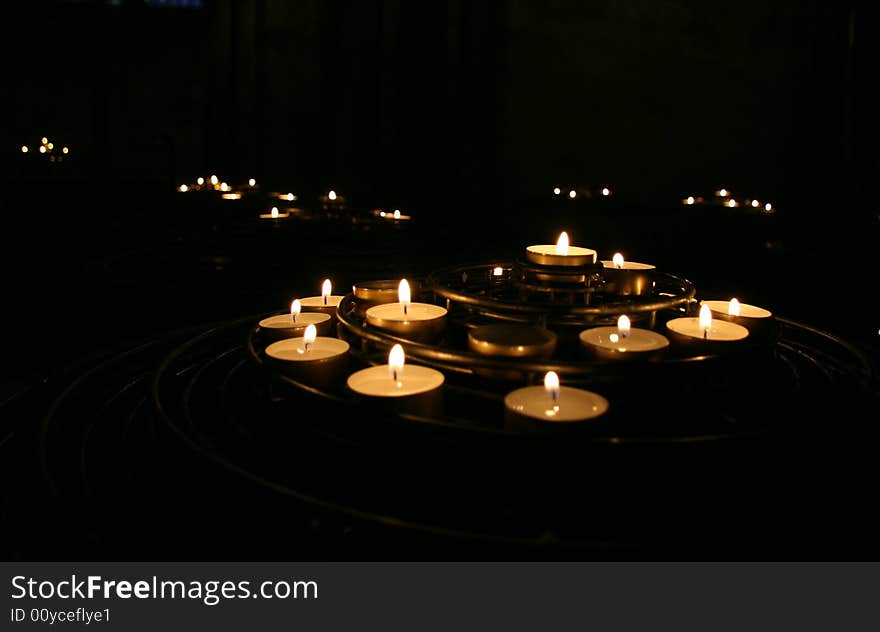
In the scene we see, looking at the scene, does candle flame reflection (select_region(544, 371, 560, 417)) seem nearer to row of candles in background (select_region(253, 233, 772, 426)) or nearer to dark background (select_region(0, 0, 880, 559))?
row of candles in background (select_region(253, 233, 772, 426))

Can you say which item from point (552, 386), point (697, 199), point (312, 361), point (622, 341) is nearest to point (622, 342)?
point (622, 341)

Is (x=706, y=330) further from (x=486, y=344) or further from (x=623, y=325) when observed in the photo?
(x=486, y=344)

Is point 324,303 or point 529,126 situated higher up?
point 529,126

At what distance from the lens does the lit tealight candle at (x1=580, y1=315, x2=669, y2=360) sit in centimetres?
126

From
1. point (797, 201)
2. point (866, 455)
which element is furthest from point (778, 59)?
point (866, 455)

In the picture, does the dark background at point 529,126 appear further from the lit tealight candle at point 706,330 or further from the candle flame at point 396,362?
the candle flame at point 396,362

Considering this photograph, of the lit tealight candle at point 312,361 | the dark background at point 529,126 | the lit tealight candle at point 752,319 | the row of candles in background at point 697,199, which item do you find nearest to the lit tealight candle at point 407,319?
the lit tealight candle at point 312,361

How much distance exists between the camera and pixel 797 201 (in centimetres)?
600

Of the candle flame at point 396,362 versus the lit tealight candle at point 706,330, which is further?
the lit tealight candle at point 706,330

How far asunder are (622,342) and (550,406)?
15.1 inches

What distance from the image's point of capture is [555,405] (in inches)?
44.4

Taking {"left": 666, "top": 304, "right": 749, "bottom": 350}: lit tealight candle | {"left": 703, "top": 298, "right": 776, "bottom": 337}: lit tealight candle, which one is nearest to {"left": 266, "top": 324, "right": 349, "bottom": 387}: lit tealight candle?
{"left": 666, "top": 304, "right": 749, "bottom": 350}: lit tealight candle

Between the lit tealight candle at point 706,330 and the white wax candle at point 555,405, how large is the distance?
1.13ft

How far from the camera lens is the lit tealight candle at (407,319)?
1404 mm
